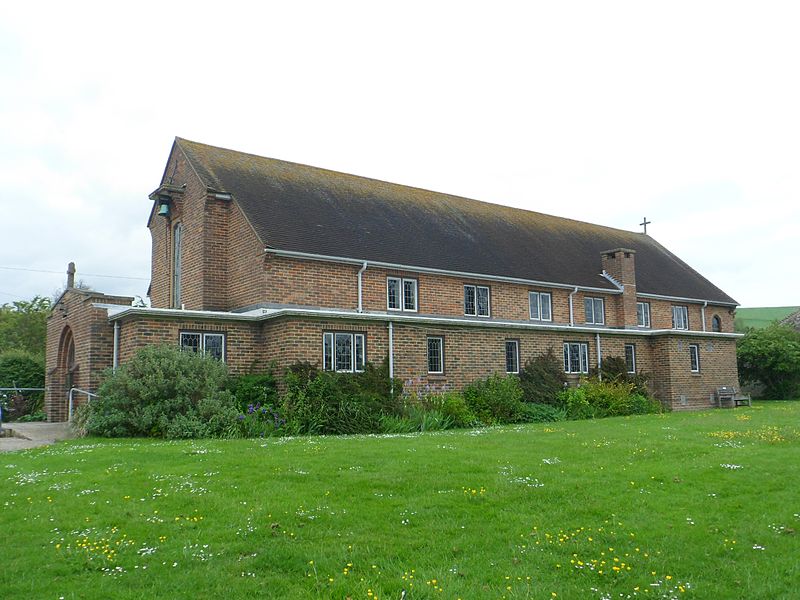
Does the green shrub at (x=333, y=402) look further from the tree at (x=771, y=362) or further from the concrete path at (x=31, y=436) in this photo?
the tree at (x=771, y=362)

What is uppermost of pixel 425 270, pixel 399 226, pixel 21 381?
pixel 399 226

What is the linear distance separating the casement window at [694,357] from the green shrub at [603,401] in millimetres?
4910

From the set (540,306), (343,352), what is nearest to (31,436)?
(343,352)

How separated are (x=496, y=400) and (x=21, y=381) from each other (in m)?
19.6

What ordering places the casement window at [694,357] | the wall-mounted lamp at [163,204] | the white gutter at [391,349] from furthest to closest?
the casement window at [694,357], the wall-mounted lamp at [163,204], the white gutter at [391,349]

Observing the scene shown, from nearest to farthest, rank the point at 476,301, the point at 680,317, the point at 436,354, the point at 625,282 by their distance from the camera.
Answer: the point at 436,354 < the point at 476,301 < the point at 625,282 < the point at 680,317

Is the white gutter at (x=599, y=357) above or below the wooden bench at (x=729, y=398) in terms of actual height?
above

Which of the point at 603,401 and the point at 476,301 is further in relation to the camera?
the point at 476,301

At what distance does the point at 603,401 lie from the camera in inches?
1039

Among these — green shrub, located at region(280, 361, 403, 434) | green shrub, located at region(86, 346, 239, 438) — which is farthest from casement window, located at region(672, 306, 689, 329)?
green shrub, located at region(86, 346, 239, 438)

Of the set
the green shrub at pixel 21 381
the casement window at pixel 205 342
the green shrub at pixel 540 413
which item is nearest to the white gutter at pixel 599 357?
the green shrub at pixel 540 413

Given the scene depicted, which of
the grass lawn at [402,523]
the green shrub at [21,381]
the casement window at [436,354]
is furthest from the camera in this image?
the green shrub at [21,381]

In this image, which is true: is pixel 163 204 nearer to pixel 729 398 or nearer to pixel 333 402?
pixel 333 402

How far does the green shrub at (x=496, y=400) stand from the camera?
2294 centimetres
